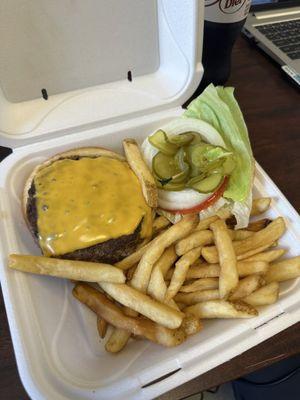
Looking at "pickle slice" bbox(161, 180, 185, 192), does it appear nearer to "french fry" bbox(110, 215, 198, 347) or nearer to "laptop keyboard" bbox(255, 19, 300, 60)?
"french fry" bbox(110, 215, 198, 347)

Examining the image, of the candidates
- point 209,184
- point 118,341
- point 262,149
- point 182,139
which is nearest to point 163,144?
point 182,139

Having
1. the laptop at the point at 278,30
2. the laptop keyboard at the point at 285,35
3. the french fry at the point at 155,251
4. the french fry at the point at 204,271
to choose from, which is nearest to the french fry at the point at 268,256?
the french fry at the point at 204,271

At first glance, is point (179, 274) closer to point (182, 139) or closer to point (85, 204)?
point (85, 204)

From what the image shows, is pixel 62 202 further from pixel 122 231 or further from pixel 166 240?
pixel 166 240

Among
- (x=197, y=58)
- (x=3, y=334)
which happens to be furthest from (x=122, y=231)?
(x=197, y=58)

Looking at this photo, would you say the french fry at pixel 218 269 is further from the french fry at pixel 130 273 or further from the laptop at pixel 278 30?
the laptop at pixel 278 30

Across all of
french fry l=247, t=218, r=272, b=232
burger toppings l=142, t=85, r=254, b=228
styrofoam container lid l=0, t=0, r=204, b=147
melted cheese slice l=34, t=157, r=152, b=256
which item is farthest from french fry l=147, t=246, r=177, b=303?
styrofoam container lid l=0, t=0, r=204, b=147
